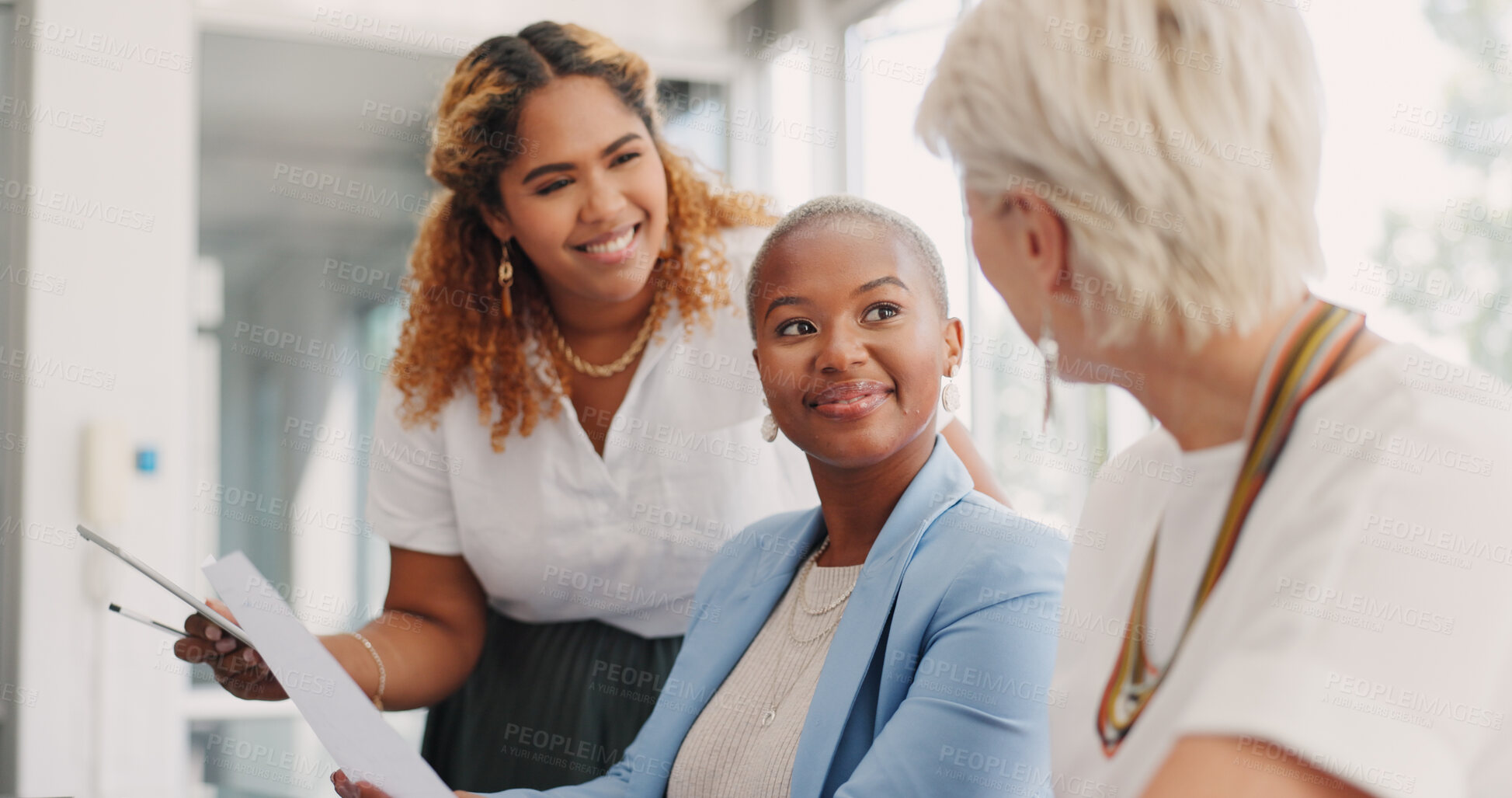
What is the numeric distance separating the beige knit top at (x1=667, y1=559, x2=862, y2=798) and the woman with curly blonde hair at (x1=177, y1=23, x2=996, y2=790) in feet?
1.42

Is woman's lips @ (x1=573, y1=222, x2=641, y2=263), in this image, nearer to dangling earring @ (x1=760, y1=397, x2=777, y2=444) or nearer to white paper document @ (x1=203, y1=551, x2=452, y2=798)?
dangling earring @ (x1=760, y1=397, x2=777, y2=444)

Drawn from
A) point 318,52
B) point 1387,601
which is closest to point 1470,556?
point 1387,601

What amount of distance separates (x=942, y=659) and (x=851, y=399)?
332 millimetres

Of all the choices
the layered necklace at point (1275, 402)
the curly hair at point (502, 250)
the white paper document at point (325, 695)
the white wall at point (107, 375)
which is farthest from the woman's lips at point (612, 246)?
the white wall at point (107, 375)

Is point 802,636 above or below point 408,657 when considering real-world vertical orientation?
above

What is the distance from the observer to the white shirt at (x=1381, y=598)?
673mm

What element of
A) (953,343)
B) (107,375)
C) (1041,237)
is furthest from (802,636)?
(107,375)

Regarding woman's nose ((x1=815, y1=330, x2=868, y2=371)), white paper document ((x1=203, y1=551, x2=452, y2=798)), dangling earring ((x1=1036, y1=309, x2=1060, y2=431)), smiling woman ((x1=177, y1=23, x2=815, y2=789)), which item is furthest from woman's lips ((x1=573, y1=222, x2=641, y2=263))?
dangling earring ((x1=1036, y1=309, x2=1060, y2=431))

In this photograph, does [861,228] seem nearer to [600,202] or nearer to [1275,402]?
[600,202]

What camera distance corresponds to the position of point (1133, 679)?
32.5 inches

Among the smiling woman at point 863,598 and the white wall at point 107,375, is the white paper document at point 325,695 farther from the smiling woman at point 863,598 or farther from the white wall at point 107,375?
the white wall at point 107,375

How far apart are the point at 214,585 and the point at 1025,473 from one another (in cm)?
239

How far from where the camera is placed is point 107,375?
342cm

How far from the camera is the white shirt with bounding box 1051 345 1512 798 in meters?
0.67
